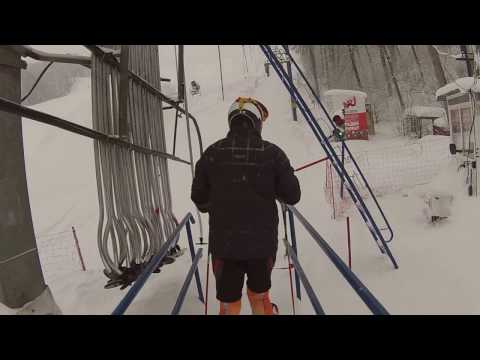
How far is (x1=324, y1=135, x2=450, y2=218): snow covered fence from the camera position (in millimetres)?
6570

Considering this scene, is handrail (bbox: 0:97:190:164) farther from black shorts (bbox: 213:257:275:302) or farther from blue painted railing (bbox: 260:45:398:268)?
blue painted railing (bbox: 260:45:398:268)

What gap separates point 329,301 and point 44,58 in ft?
10.6

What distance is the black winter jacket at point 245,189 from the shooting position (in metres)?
1.96

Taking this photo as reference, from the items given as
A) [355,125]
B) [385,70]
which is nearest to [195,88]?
[385,70]

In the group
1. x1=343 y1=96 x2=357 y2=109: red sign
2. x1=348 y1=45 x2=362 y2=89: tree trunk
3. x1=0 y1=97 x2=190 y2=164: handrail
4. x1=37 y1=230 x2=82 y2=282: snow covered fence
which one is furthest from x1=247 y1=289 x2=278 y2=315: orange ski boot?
x1=348 y1=45 x2=362 y2=89: tree trunk

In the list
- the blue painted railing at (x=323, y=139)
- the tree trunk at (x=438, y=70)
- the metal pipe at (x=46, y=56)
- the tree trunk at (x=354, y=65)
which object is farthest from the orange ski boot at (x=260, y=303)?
the tree trunk at (x=354, y=65)

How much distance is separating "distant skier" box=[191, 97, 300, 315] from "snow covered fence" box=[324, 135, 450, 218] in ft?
12.9

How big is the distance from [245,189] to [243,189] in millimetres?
12

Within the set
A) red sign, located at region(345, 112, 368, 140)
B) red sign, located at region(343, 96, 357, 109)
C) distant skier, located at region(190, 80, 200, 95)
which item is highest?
distant skier, located at region(190, 80, 200, 95)

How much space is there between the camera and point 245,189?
196cm

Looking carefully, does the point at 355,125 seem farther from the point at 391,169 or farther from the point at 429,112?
the point at 391,169

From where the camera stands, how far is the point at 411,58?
1543cm
